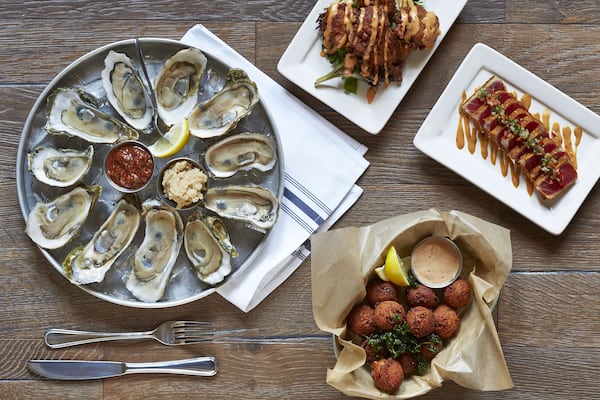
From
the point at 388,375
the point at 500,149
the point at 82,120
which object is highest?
the point at 82,120

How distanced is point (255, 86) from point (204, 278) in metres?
0.62

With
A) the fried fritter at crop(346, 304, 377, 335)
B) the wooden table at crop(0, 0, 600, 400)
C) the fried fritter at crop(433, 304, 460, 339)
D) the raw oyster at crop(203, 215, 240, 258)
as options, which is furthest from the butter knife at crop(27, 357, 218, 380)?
the fried fritter at crop(433, 304, 460, 339)

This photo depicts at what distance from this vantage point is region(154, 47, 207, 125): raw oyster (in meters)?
2.15

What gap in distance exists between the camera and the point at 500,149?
87.4 inches

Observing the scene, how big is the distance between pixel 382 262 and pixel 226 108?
69 cm

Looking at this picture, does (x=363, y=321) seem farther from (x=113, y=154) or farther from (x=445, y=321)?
(x=113, y=154)

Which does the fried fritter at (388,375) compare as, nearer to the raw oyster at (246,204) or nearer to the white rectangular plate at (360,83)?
the raw oyster at (246,204)

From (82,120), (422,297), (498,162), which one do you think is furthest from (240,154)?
(498,162)

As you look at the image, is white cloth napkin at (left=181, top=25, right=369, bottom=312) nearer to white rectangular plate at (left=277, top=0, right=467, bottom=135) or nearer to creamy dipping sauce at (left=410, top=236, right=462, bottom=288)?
white rectangular plate at (left=277, top=0, right=467, bottom=135)

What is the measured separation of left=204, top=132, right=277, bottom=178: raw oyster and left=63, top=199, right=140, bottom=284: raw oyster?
0.94 feet

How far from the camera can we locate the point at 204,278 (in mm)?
2135

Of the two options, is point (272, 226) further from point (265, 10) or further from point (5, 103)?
point (5, 103)

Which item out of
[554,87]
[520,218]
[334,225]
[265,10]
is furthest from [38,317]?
[554,87]

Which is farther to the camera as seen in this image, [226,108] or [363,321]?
[226,108]
